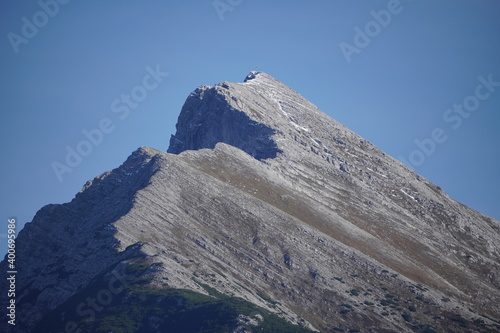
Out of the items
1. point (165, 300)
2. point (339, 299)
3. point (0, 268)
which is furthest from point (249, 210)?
point (0, 268)

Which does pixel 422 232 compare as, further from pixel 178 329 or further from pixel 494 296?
pixel 178 329

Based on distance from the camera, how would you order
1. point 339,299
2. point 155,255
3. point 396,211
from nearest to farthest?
point 155,255
point 339,299
point 396,211

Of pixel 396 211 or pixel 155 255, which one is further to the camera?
pixel 396 211

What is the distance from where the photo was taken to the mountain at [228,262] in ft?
375

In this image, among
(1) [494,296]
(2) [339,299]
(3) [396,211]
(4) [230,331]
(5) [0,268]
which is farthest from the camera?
(3) [396,211]

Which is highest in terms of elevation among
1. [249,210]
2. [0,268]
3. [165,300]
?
[249,210]

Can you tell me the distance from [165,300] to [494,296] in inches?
3388

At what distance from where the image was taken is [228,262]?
13325 cm

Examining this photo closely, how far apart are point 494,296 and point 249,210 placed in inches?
2444

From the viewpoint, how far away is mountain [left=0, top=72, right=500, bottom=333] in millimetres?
114250

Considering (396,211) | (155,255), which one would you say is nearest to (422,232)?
(396,211)

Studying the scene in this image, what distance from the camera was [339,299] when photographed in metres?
131

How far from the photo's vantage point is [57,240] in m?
152

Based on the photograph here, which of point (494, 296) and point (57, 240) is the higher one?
point (494, 296)
